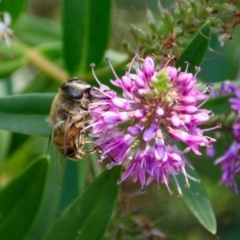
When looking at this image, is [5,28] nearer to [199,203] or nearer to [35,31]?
[35,31]

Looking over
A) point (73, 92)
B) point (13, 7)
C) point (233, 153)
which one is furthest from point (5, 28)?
point (233, 153)

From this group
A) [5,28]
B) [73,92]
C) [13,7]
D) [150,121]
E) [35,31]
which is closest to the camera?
[150,121]

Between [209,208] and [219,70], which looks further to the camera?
[219,70]

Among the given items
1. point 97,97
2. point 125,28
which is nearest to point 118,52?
point 125,28

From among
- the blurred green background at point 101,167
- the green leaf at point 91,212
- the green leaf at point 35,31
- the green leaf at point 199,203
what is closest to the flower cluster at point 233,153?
the green leaf at point 199,203

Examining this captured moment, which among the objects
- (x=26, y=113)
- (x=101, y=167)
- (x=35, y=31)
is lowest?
(x=101, y=167)

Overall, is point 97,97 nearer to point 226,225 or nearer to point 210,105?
point 210,105
